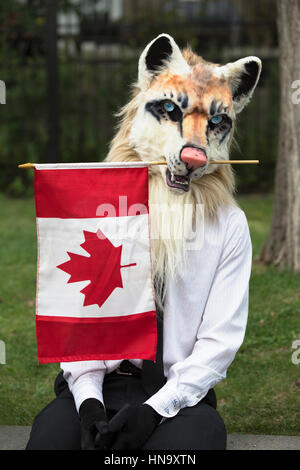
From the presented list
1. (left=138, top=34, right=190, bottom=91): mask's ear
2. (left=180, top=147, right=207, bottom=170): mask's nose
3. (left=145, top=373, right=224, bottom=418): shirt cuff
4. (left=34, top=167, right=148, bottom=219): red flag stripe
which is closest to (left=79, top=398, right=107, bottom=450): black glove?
(left=145, top=373, right=224, bottom=418): shirt cuff

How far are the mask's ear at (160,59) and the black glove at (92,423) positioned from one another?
119 centimetres

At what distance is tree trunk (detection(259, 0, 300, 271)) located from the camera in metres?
5.17

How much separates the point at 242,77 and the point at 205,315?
0.90 meters

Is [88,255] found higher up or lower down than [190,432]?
higher up

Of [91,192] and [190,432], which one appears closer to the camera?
[190,432]

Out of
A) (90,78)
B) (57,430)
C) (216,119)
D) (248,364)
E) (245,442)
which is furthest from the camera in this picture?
(90,78)

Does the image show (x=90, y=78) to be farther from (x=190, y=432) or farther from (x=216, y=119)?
(x=190, y=432)

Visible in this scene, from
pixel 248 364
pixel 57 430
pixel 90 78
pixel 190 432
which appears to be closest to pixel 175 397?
pixel 190 432

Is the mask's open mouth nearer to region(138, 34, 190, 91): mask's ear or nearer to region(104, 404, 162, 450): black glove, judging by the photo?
region(138, 34, 190, 91): mask's ear

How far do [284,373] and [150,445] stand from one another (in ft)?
6.13

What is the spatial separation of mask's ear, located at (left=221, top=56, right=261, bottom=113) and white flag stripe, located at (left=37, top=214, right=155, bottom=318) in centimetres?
60

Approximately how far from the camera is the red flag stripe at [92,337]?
8.44 ft

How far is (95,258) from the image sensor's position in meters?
2.57

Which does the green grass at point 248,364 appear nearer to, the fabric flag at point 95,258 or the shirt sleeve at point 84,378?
the shirt sleeve at point 84,378
